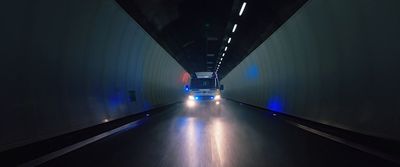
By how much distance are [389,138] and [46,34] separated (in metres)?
8.29

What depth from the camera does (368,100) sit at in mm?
8633

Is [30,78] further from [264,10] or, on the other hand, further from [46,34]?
[264,10]

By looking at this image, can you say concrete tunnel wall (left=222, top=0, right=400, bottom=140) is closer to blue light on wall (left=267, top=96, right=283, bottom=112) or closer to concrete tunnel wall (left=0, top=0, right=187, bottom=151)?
blue light on wall (left=267, top=96, right=283, bottom=112)

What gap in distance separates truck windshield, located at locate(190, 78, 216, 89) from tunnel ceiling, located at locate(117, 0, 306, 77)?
3.81 meters

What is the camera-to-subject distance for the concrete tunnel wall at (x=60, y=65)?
680 centimetres

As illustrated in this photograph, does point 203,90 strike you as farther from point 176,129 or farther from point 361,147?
point 361,147

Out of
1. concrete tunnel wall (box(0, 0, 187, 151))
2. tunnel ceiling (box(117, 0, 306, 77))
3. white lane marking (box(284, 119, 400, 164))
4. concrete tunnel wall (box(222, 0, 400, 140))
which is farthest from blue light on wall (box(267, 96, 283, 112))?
white lane marking (box(284, 119, 400, 164))

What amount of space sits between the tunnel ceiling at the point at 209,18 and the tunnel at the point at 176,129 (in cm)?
13

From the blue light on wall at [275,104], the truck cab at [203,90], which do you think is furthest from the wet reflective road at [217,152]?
the truck cab at [203,90]

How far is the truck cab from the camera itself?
88.8 feet

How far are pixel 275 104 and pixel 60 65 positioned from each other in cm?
1530

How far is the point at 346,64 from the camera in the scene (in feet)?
32.7

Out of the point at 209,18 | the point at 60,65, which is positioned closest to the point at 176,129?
the point at 60,65

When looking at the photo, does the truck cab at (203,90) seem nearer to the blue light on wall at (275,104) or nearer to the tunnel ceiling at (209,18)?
the tunnel ceiling at (209,18)
